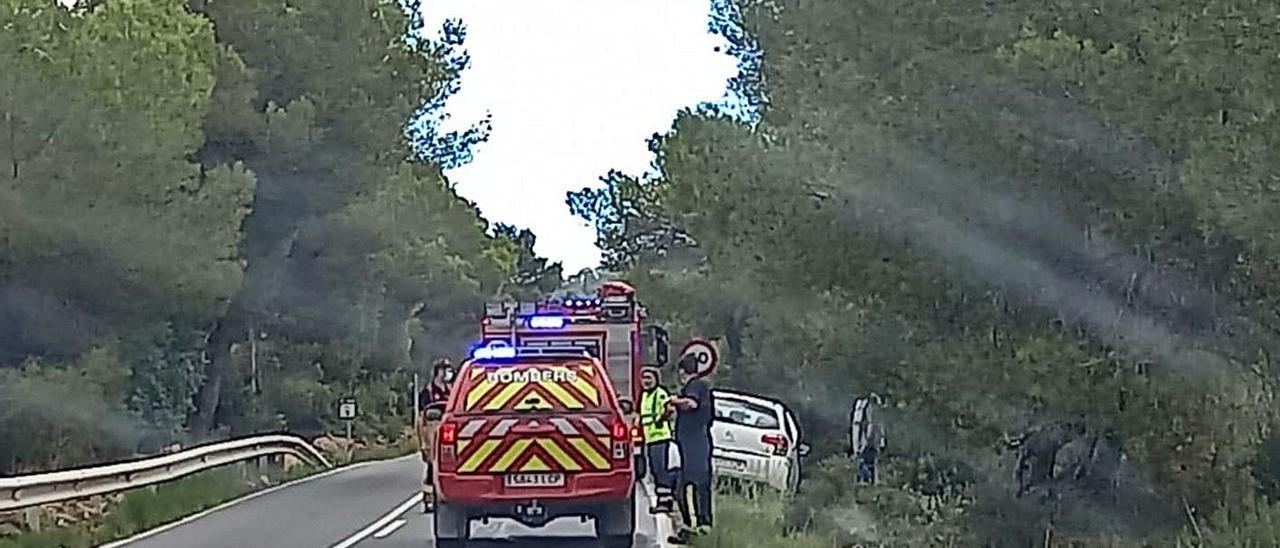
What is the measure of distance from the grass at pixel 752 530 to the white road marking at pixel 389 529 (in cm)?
373

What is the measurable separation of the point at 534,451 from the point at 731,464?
549 inches

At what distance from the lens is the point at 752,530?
64.9 ft

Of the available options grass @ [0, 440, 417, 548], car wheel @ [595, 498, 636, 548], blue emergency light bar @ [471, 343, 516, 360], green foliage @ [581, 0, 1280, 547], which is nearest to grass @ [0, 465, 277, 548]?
grass @ [0, 440, 417, 548]

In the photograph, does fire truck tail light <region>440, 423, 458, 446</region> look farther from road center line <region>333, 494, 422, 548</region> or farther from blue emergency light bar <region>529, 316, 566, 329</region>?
blue emergency light bar <region>529, 316, 566, 329</region>

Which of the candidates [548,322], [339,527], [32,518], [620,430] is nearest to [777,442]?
[548,322]

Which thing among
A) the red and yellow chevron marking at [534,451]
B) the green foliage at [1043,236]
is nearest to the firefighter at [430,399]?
the red and yellow chevron marking at [534,451]

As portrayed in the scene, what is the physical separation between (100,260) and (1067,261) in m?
16.0

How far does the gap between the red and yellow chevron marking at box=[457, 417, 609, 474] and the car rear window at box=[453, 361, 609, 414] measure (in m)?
0.17

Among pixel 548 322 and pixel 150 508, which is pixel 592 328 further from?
pixel 150 508

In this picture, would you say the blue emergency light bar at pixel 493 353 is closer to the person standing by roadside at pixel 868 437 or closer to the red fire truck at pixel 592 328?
the person standing by roadside at pixel 868 437

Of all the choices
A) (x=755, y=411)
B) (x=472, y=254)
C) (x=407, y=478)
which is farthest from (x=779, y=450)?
(x=472, y=254)

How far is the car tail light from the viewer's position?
31266 millimetres

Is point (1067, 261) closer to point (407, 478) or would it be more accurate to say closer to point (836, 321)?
point (836, 321)

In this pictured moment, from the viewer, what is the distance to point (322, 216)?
41938 millimetres
